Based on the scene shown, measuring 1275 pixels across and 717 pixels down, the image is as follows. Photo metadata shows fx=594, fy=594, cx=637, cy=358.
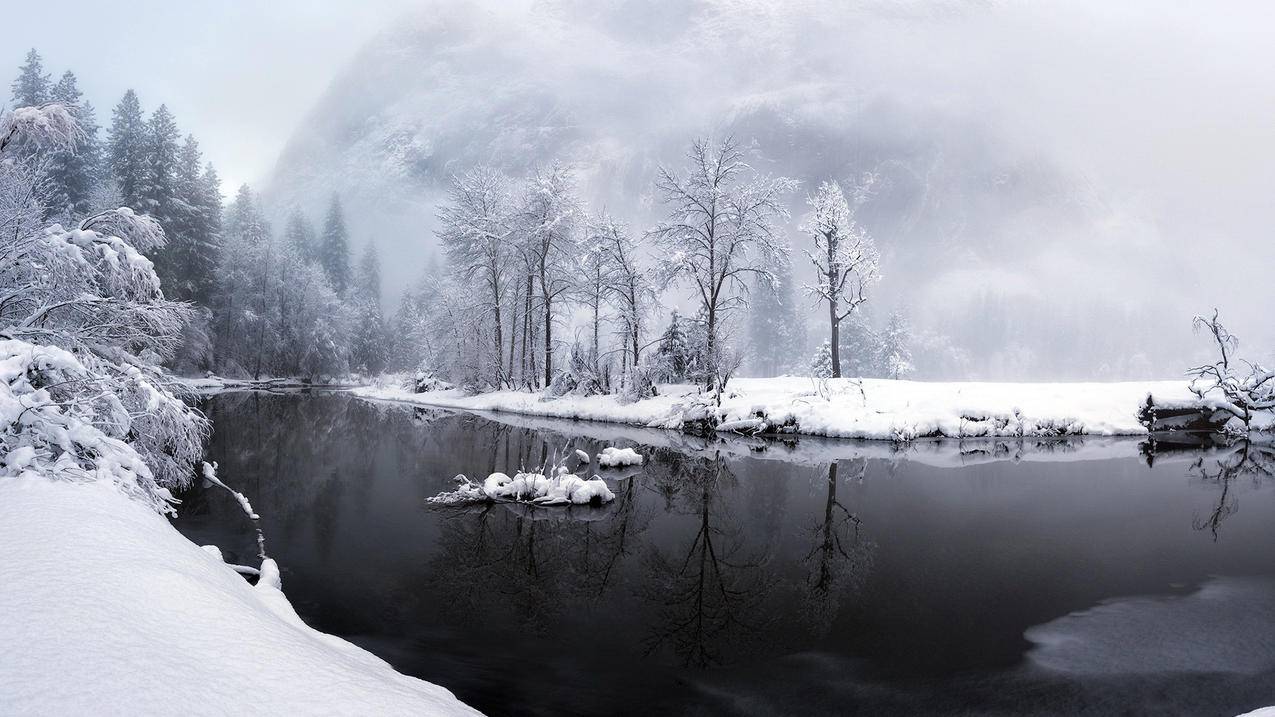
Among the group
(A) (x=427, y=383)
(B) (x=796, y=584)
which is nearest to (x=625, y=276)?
(A) (x=427, y=383)

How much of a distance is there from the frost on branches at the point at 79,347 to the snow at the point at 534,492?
4.57 m

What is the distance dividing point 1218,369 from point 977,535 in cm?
2458

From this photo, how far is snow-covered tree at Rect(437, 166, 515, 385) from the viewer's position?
118ft

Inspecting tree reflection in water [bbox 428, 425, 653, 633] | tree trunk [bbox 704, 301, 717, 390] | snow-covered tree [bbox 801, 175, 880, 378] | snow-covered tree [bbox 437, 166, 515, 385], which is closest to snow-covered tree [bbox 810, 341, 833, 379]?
snow-covered tree [bbox 801, 175, 880, 378]

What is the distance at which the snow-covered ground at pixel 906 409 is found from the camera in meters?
22.3

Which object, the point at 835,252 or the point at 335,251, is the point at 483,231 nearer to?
the point at 835,252

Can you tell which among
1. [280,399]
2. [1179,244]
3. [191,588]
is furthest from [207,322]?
[1179,244]

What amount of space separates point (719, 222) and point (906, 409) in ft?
41.9

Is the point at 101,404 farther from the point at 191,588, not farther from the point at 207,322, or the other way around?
the point at 207,322

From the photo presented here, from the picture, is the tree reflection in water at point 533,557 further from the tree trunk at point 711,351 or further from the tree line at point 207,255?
the tree line at point 207,255

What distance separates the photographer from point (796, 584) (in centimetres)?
787

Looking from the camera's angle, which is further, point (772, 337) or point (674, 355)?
point (772, 337)

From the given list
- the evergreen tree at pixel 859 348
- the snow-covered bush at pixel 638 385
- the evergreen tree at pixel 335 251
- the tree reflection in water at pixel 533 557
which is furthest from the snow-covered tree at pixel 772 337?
the tree reflection in water at pixel 533 557

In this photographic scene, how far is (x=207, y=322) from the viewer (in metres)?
41.8
